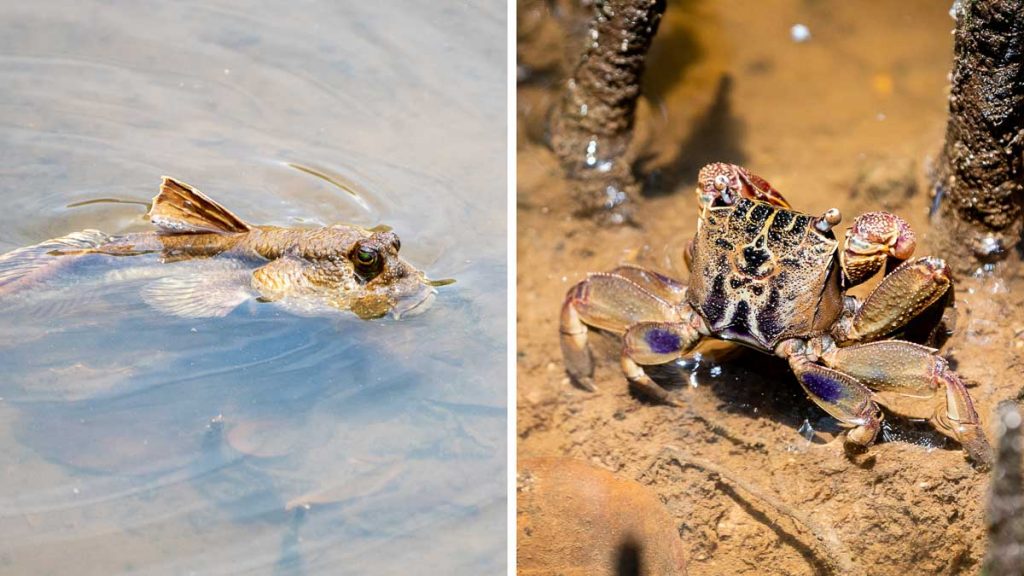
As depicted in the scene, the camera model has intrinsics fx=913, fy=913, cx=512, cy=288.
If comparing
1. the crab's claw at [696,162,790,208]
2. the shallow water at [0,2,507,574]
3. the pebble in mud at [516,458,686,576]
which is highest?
the crab's claw at [696,162,790,208]

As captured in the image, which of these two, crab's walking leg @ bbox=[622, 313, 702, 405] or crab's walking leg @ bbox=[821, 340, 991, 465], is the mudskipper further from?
crab's walking leg @ bbox=[821, 340, 991, 465]

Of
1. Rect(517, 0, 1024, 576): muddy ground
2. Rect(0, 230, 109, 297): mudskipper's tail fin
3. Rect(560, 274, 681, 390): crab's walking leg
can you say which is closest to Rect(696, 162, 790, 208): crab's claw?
Rect(560, 274, 681, 390): crab's walking leg

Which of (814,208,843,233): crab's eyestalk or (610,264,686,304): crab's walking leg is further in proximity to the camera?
(610,264,686,304): crab's walking leg

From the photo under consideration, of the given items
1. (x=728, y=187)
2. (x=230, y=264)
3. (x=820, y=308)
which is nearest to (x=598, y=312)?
(x=728, y=187)

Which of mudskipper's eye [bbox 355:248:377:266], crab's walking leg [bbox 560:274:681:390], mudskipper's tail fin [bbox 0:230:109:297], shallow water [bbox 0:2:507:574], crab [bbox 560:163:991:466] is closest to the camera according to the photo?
shallow water [bbox 0:2:507:574]

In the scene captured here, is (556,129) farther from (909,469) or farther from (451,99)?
(909,469)

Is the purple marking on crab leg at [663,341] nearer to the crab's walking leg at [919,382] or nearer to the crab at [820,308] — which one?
the crab at [820,308]

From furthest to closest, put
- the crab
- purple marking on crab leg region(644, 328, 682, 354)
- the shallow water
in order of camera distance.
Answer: purple marking on crab leg region(644, 328, 682, 354) < the crab < the shallow water
